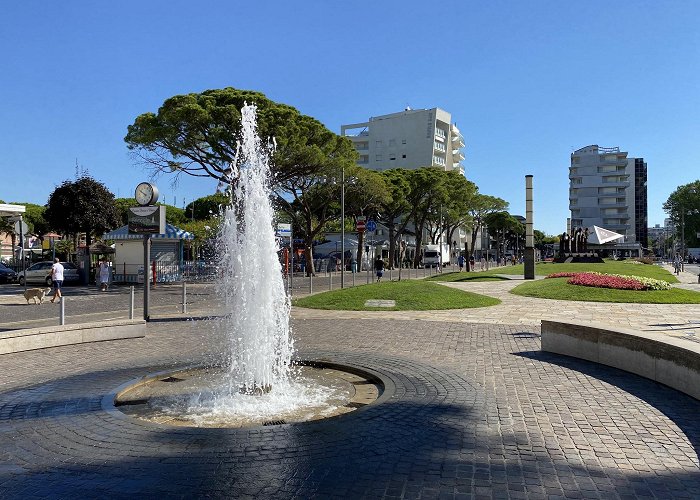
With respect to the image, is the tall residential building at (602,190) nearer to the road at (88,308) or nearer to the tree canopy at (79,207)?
the tree canopy at (79,207)

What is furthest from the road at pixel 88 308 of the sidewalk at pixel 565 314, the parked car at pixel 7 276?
the parked car at pixel 7 276

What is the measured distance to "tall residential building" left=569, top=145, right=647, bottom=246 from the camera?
4409 inches

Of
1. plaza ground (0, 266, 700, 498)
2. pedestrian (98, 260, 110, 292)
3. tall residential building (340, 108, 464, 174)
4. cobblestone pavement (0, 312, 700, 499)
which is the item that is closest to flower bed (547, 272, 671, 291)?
plaza ground (0, 266, 700, 498)

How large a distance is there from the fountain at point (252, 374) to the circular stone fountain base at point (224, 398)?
0.01 metres

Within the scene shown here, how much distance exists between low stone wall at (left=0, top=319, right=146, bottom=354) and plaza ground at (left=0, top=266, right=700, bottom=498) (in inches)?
24.4

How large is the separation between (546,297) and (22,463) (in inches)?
781

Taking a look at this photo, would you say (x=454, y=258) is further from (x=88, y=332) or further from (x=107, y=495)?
(x=107, y=495)

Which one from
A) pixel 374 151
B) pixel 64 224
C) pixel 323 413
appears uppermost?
pixel 374 151

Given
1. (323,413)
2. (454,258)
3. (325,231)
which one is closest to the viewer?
(323,413)

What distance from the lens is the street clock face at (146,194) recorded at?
A: 14.0 m

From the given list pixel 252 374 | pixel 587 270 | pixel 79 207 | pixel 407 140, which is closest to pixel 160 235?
pixel 79 207

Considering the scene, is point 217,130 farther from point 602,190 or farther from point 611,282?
point 602,190

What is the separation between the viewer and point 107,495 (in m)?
3.90

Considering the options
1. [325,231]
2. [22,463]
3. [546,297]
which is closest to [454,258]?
[325,231]
